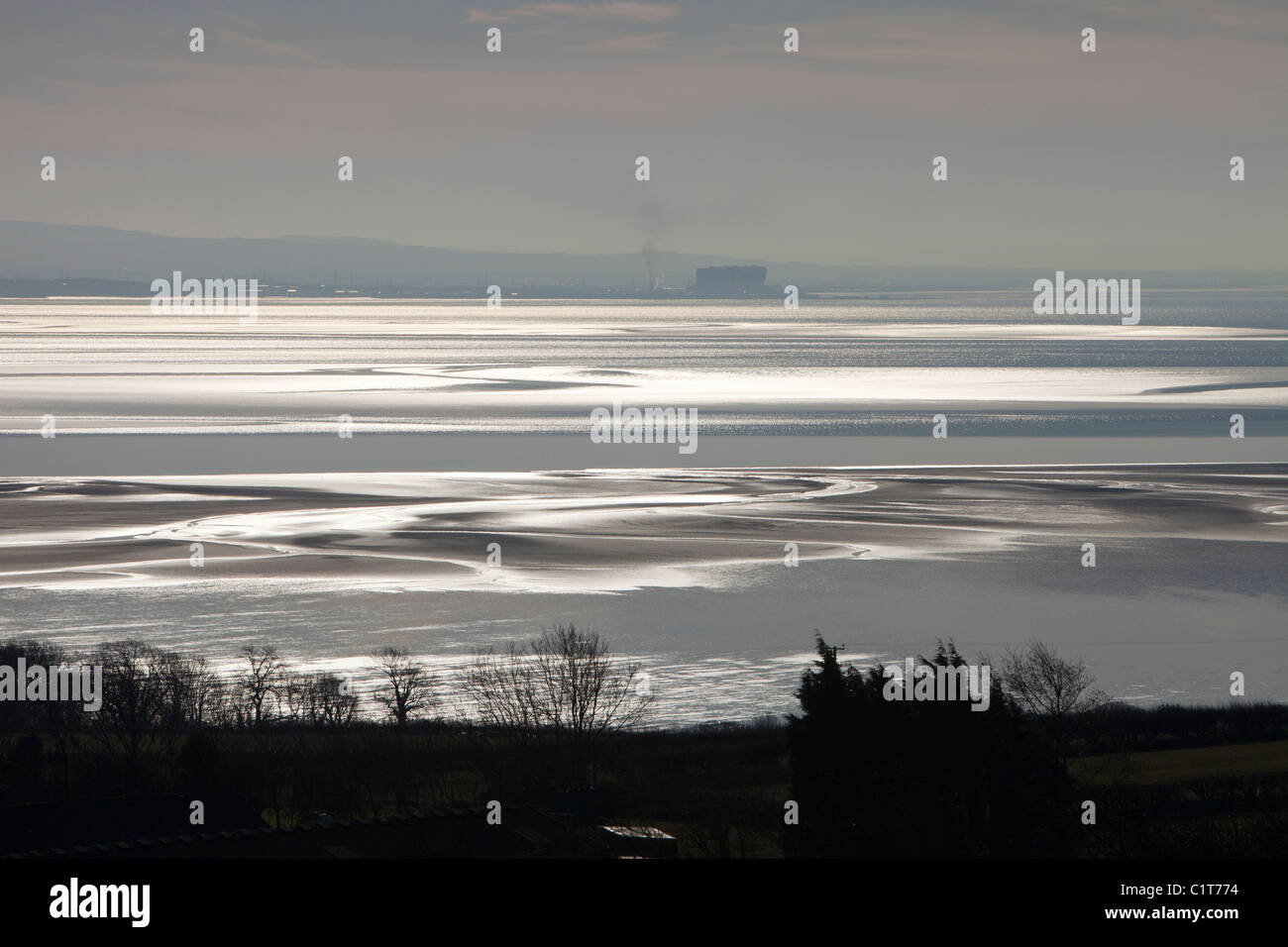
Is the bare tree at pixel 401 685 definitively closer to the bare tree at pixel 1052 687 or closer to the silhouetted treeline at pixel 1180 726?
the bare tree at pixel 1052 687

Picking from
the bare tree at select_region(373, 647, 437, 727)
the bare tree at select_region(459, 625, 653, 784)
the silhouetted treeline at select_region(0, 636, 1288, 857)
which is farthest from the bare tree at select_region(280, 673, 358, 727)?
the bare tree at select_region(459, 625, 653, 784)

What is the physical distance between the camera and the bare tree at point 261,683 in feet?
95.8

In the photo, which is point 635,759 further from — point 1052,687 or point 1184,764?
point 1184,764

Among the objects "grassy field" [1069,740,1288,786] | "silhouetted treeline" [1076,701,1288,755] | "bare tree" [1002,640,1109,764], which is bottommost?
"grassy field" [1069,740,1288,786]

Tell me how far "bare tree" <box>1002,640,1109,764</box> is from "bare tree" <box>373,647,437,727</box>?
1229 centimetres

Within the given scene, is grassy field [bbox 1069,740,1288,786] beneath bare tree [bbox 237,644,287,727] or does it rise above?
beneath

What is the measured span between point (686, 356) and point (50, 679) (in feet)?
283

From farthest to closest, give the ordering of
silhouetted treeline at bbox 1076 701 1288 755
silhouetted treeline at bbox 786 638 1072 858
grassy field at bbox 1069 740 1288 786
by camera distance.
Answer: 1. silhouetted treeline at bbox 1076 701 1288 755
2. grassy field at bbox 1069 740 1288 786
3. silhouetted treeline at bbox 786 638 1072 858

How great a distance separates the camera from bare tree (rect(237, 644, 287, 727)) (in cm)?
2920

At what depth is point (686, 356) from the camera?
11331cm

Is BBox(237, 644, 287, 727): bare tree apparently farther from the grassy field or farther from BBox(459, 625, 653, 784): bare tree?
the grassy field

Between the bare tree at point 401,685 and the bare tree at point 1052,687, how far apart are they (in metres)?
12.3

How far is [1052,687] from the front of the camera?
29.5 meters
